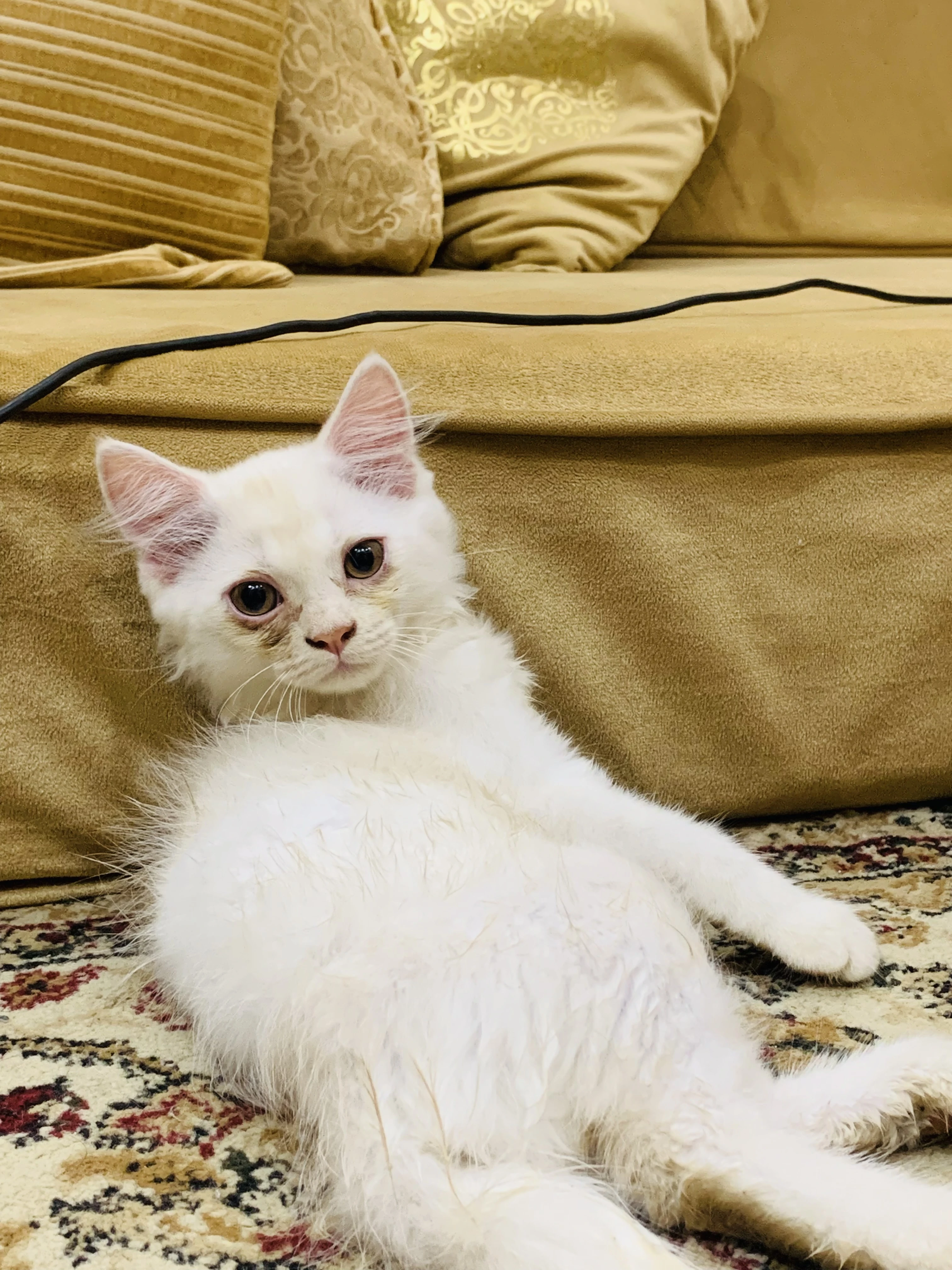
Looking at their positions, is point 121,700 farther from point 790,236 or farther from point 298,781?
point 790,236

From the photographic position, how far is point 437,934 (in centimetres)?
68

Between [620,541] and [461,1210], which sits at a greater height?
[620,541]

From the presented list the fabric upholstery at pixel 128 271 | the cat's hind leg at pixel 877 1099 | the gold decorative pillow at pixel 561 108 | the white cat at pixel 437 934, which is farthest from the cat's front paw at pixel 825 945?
A: the gold decorative pillow at pixel 561 108

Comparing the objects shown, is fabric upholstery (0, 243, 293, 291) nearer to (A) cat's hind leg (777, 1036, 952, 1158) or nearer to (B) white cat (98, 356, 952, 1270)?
(B) white cat (98, 356, 952, 1270)

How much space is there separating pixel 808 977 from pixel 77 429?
84 centimetres

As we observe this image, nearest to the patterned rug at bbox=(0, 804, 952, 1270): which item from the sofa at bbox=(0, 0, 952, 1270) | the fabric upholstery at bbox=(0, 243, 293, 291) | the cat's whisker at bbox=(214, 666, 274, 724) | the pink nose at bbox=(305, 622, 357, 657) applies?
the sofa at bbox=(0, 0, 952, 1270)

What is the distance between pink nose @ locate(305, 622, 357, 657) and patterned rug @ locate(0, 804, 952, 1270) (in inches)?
13.6

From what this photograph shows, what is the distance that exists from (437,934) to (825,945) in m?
0.40

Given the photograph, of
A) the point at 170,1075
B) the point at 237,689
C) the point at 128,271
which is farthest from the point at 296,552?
the point at 128,271

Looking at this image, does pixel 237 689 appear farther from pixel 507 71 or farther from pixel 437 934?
pixel 507 71

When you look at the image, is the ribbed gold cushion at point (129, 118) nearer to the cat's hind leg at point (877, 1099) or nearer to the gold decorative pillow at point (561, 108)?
the gold decorative pillow at point (561, 108)

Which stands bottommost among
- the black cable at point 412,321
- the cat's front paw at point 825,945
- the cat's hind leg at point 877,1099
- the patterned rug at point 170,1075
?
the patterned rug at point 170,1075

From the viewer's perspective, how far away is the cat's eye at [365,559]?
0.97m

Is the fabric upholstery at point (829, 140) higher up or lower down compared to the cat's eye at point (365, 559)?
higher up
